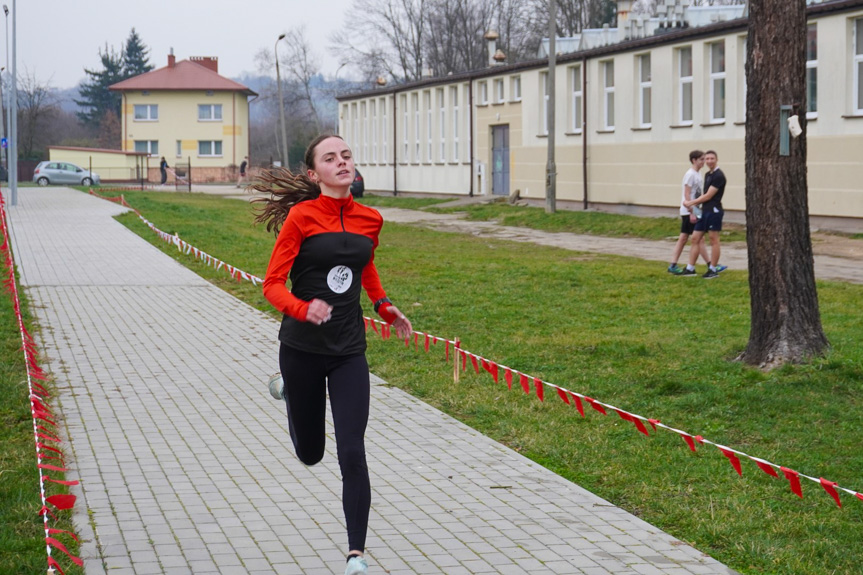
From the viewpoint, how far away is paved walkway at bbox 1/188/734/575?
18.3ft

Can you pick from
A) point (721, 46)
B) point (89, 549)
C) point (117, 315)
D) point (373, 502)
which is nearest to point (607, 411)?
point (373, 502)

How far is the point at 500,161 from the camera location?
45000 millimetres

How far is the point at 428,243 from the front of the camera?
27875mm

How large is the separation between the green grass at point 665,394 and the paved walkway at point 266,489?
1.05 ft

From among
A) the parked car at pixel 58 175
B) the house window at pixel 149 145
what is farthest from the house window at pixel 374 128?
the house window at pixel 149 145

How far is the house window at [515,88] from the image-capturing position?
143ft

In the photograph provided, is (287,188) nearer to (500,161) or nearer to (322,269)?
(322,269)

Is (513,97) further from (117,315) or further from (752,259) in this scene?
(752,259)

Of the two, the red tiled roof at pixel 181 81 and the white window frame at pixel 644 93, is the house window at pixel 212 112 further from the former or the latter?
the white window frame at pixel 644 93

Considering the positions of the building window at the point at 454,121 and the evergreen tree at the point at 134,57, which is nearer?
the building window at the point at 454,121

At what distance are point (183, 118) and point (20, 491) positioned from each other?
8964 cm

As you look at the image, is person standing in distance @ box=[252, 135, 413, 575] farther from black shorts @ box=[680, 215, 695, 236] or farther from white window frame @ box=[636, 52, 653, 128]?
white window frame @ box=[636, 52, 653, 128]

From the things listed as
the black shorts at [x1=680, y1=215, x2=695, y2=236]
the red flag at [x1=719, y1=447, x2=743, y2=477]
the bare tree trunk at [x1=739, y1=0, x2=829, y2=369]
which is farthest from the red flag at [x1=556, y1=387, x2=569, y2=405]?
the black shorts at [x1=680, y1=215, x2=695, y2=236]

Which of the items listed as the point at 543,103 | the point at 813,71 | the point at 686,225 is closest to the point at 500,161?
the point at 543,103
